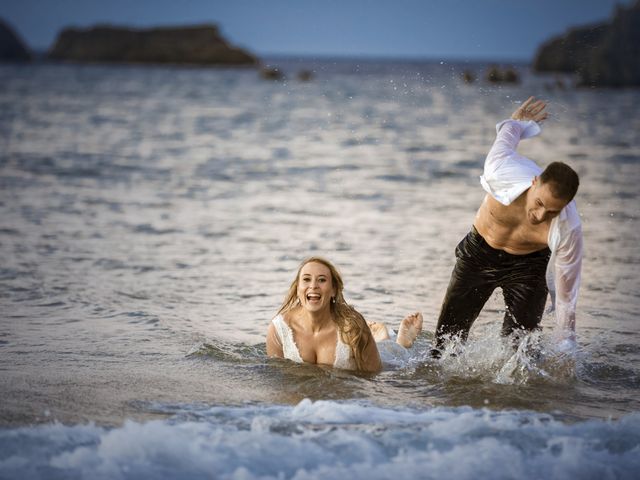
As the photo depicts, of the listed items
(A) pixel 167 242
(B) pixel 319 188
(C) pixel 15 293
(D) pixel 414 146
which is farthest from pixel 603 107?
(C) pixel 15 293

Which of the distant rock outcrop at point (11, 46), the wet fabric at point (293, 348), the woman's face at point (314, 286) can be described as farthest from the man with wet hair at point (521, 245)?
the distant rock outcrop at point (11, 46)

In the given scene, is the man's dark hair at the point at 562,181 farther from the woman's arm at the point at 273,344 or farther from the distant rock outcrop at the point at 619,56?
the distant rock outcrop at the point at 619,56

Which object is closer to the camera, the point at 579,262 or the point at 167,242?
the point at 579,262

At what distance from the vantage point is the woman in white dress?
22.0 ft

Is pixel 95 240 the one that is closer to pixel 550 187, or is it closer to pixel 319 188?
pixel 319 188

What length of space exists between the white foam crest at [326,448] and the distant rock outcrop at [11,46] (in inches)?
6451

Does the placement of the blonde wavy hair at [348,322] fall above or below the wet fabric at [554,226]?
below

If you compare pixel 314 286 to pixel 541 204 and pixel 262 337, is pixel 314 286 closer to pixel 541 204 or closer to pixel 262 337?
pixel 262 337

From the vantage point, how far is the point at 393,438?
531cm

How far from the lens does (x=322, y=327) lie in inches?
272

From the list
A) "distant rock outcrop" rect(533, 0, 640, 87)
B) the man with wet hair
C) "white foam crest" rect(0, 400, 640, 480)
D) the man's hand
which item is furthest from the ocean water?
"distant rock outcrop" rect(533, 0, 640, 87)

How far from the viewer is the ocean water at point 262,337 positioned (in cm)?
507

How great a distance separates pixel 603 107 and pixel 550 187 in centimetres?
4223

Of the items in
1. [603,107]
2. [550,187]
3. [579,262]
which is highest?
[603,107]
